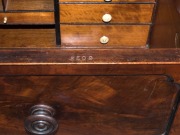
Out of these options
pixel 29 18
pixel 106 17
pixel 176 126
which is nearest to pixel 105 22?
pixel 106 17

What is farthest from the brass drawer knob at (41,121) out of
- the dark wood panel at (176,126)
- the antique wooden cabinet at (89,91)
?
the dark wood panel at (176,126)

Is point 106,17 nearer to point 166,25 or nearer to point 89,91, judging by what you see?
point 166,25

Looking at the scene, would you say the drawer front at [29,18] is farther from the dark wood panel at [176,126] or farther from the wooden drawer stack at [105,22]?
the dark wood panel at [176,126]

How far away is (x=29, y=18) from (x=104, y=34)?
0.34 m

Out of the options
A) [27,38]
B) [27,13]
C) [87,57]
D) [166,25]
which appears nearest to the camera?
[87,57]

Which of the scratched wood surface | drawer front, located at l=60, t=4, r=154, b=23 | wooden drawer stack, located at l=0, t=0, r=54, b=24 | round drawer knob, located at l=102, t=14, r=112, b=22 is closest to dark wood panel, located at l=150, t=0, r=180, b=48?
drawer front, located at l=60, t=4, r=154, b=23

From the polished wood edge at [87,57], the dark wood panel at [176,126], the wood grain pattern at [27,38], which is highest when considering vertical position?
the polished wood edge at [87,57]

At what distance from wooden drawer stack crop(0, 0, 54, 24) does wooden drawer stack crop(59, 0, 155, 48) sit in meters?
0.07

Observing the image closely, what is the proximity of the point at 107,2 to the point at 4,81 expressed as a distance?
2.70 feet

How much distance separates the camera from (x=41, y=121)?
2.44 ft

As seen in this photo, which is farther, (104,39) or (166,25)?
(104,39)

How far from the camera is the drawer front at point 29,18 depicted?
1466mm

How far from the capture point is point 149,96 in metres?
0.77

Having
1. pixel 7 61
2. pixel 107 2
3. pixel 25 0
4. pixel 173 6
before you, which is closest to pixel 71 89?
pixel 7 61
